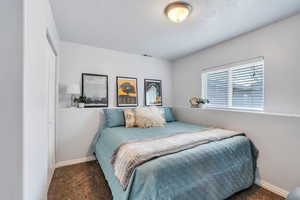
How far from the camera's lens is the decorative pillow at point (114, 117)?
2561 mm

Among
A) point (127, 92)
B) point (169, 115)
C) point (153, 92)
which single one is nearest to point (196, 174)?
point (169, 115)

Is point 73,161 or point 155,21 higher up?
point 155,21

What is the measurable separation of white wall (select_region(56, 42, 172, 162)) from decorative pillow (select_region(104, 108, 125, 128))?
0.23 m

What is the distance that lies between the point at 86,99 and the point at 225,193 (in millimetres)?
2643

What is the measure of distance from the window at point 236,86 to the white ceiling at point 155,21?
58 centimetres

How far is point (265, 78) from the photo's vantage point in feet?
6.64

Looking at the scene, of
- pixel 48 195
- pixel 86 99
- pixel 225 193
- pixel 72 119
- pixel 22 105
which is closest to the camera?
pixel 22 105

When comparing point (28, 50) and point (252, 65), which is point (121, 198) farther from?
point (252, 65)

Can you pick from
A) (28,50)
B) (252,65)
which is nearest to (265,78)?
(252,65)

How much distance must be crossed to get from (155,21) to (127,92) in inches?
65.2

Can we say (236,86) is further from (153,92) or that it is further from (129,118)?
(129,118)

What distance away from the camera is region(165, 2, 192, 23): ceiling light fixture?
1548 mm

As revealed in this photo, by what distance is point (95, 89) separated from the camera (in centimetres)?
280

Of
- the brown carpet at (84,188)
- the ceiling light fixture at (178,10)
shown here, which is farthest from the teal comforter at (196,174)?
the ceiling light fixture at (178,10)
